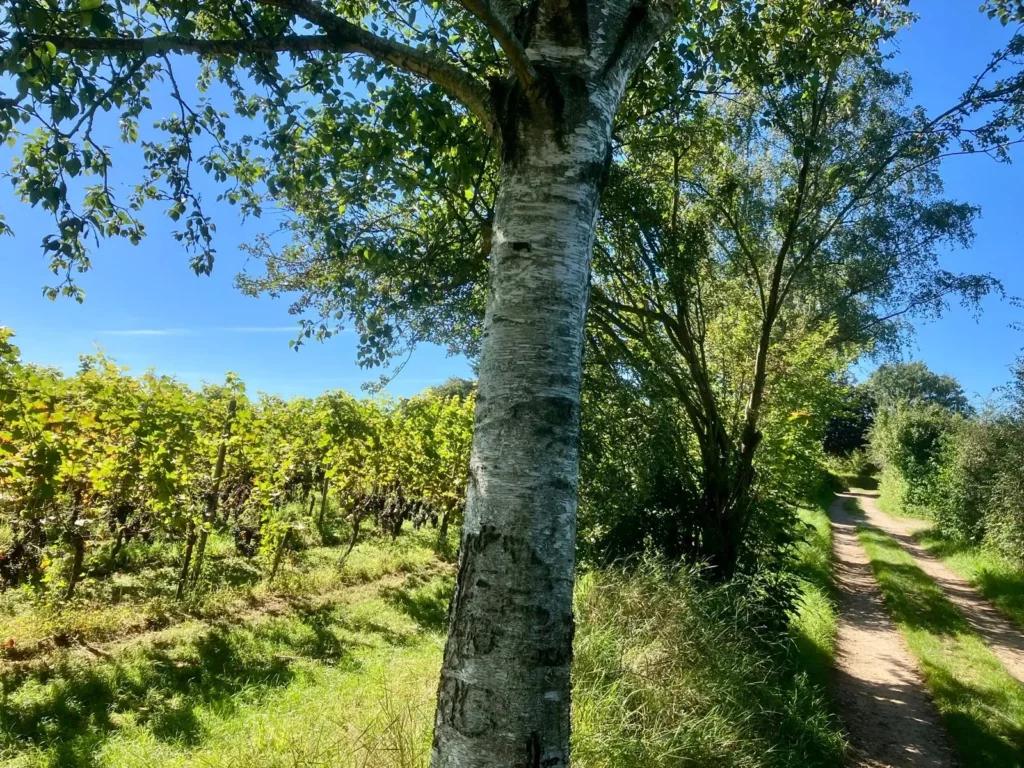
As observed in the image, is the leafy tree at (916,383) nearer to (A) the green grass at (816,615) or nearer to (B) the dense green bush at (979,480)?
(B) the dense green bush at (979,480)

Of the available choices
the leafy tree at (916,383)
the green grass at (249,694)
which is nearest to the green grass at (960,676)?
the green grass at (249,694)

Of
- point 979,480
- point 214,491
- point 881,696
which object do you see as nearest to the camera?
point 881,696

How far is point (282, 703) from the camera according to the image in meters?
5.43

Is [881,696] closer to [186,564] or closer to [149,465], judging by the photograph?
[186,564]

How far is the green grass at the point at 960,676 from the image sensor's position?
635 cm

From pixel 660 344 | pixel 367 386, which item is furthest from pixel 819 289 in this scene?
pixel 367 386

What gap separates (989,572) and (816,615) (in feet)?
20.7

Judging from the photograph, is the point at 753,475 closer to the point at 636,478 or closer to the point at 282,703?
the point at 636,478

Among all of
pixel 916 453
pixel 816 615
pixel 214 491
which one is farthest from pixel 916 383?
pixel 214 491

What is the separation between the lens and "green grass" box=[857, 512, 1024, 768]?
20.8 feet

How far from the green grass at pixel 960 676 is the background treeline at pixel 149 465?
810 cm

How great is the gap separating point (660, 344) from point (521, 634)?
22.3 feet

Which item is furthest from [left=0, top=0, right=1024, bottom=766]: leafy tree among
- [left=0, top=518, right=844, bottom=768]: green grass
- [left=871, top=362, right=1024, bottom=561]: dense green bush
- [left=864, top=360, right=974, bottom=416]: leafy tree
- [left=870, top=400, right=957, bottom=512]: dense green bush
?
[left=864, top=360, right=974, bottom=416]: leafy tree

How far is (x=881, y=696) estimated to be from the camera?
299 inches
